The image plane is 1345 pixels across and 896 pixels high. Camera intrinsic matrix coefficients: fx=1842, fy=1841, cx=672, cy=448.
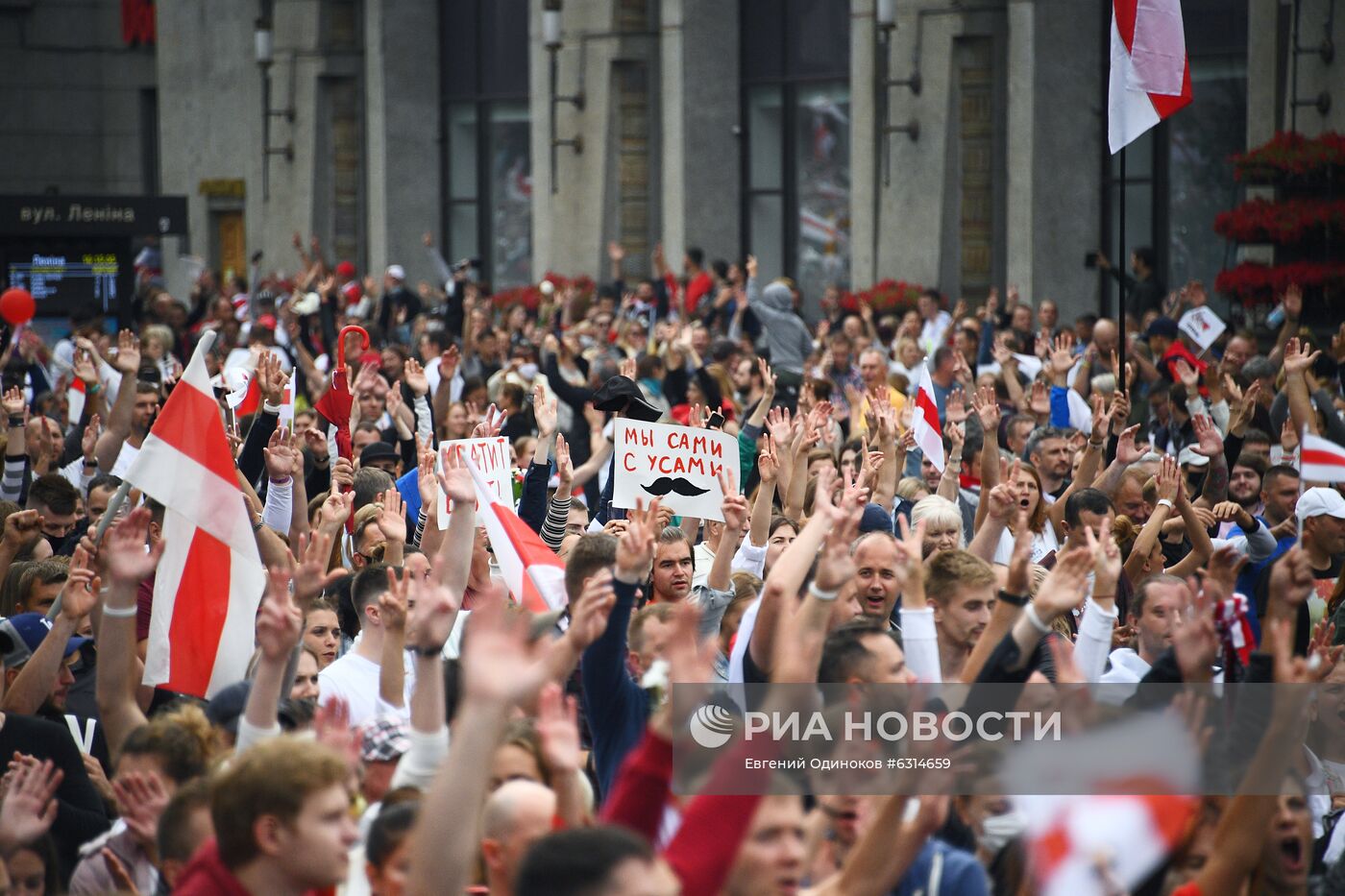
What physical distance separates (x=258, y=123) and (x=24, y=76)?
8.52m

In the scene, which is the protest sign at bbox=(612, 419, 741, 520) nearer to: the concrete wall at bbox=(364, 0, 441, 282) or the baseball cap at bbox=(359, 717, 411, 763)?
the baseball cap at bbox=(359, 717, 411, 763)

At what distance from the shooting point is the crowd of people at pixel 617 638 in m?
4.13

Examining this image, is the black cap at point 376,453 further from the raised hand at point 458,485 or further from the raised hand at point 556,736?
the raised hand at point 556,736

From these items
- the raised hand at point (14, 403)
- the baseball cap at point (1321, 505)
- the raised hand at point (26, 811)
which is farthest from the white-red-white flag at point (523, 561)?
the raised hand at point (14, 403)

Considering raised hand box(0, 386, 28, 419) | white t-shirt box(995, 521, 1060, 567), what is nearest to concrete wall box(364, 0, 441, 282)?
raised hand box(0, 386, 28, 419)

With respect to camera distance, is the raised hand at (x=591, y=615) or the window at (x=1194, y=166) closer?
the raised hand at (x=591, y=615)

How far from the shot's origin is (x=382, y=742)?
17.5ft

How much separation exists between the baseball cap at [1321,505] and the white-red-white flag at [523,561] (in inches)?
150

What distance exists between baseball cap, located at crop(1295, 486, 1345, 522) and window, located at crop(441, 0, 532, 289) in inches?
874

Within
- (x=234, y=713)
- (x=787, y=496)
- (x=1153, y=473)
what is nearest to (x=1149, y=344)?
(x=1153, y=473)

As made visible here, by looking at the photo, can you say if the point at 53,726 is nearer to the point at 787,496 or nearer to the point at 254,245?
the point at 787,496

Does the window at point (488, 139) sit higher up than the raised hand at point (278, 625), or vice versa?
the window at point (488, 139)

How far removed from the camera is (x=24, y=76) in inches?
1517

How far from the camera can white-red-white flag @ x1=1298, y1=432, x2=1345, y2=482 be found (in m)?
Result: 8.98
